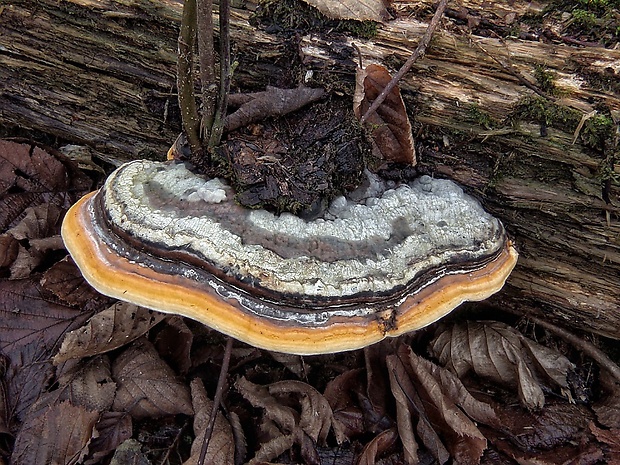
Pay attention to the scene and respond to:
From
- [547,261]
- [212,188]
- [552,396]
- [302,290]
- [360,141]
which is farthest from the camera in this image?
[552,396]

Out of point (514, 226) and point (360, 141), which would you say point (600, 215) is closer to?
point (514, 226)

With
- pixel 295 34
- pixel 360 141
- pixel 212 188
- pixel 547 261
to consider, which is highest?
pixel 295 34

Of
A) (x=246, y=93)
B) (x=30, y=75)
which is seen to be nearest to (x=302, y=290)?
(x=246, y=93)

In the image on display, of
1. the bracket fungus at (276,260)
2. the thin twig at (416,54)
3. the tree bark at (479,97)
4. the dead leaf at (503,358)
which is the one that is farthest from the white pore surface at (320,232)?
the dead leaf at (503,358)

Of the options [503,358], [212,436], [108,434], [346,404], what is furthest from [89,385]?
[503,358]

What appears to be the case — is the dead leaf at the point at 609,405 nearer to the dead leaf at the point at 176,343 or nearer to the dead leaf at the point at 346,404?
the dead leaf at the point at 346,404

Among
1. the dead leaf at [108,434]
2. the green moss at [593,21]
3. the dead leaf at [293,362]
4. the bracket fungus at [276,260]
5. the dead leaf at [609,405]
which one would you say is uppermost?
the green moss at [593,21]

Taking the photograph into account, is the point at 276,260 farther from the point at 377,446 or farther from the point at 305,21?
the point at 377,446
